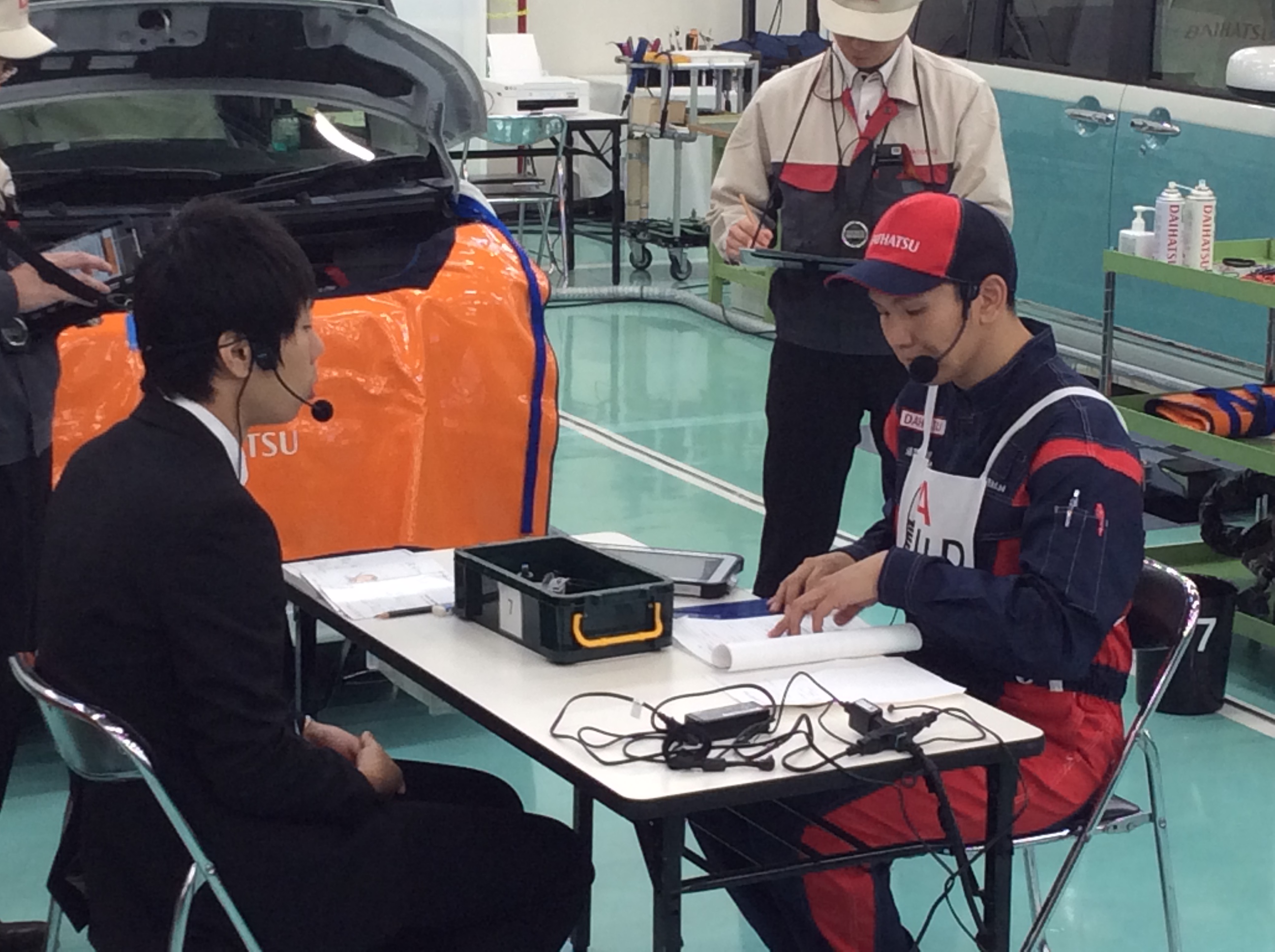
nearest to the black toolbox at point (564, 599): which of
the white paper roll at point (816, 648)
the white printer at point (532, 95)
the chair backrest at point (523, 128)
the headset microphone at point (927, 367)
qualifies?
the white paper roll at point (816, 648)

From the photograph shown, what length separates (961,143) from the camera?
154 inches

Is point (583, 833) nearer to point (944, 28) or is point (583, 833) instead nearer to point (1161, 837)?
point (1161, 837)

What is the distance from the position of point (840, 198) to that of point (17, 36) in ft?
5.68

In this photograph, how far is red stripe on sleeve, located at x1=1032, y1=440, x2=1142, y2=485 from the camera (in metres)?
2.44

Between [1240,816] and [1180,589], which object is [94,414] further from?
[1240,816]

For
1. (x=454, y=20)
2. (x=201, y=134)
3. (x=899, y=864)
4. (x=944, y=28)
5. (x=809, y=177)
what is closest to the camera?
(x=899, y=864)

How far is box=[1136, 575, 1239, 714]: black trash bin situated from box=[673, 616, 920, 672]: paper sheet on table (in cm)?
168

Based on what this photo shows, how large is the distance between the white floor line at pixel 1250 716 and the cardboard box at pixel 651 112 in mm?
5841

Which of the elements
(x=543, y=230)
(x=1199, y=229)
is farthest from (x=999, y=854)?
(x=543, y=230)

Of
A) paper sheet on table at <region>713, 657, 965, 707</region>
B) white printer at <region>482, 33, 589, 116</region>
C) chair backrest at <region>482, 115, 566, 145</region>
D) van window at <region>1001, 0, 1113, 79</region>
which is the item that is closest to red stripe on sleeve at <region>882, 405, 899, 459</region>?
paper sheet on table at <region>713, 657, 965, 707</region>

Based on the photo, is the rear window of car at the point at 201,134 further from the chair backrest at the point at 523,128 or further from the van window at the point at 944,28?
the chair backrest at the point at 523,128

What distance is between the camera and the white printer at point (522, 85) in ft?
29.6

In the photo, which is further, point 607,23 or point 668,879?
point 607,23

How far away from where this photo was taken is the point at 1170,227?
4.60m
